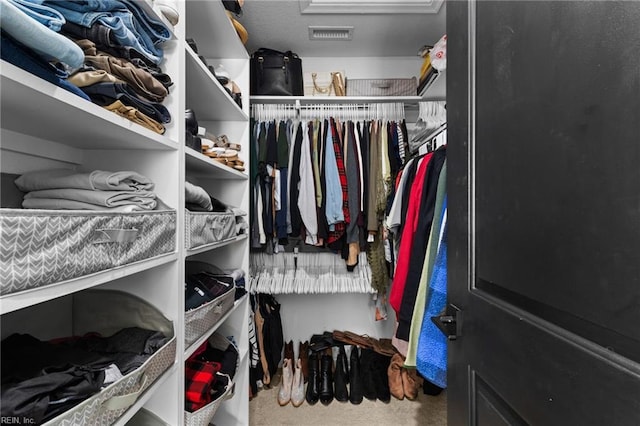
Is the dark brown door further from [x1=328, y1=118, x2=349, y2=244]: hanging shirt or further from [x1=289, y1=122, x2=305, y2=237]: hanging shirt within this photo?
[x1=289, y1=122, x2=305, y2=237]: hanging shirt

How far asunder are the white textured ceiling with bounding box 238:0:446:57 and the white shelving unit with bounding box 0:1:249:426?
20.3 inches

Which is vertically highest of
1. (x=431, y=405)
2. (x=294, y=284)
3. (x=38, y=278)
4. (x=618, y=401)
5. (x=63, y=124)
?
(x=63, y=124)

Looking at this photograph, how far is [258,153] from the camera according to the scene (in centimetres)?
188

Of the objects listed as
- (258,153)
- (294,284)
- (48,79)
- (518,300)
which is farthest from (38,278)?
(294,284)

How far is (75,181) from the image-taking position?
688mm

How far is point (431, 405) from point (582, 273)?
188 cm

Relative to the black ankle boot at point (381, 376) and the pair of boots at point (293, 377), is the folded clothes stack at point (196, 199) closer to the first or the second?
the pair of boots at point (293, 377)

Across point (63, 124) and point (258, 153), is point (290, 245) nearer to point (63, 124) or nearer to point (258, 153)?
point (258, 153)

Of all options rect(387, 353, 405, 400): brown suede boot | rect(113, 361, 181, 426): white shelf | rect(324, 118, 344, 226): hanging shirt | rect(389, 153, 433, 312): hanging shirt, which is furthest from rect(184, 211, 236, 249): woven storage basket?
rect(387, 353, 405, 400): brown suede boot

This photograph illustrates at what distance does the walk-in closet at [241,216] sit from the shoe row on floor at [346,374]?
21cm

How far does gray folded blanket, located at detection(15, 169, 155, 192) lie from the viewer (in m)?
0.69

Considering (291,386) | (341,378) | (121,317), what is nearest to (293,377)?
(291,386)

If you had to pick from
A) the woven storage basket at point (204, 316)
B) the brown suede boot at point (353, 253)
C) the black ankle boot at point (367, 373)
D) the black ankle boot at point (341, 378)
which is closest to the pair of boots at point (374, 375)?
the black ankle boot at point (367, 373)

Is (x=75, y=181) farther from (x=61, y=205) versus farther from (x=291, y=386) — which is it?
(x=291, y=386)
